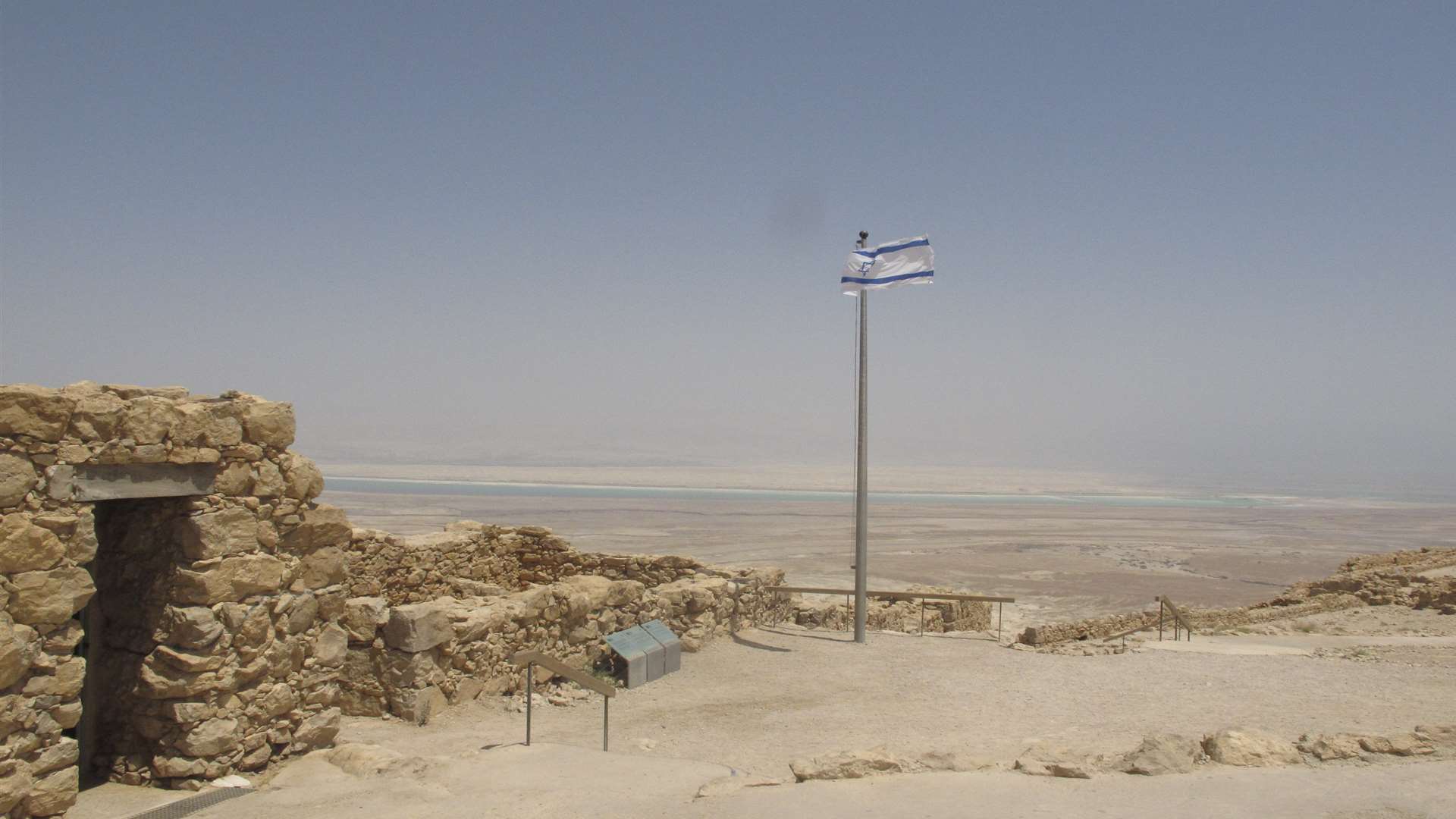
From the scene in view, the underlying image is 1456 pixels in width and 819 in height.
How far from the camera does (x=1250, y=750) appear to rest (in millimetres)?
6727

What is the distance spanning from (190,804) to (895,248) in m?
13.0

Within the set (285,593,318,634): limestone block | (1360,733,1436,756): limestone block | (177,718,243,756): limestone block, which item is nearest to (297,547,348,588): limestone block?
(285,593,318,634): limestone block

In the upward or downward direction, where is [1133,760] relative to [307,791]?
upward

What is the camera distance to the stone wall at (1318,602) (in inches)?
722

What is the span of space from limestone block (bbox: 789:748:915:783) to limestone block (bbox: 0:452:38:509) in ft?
17.8

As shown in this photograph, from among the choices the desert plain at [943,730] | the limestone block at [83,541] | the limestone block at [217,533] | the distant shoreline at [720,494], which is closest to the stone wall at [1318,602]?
the desert plain at [943,730]

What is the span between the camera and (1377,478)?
514ft

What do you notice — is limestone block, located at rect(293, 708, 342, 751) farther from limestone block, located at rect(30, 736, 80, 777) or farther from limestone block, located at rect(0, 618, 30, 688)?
limestone block, located at rect(0, 618, 30, 688)

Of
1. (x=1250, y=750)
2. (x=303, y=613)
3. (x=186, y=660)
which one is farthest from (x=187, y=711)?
(x=1250, y=750)

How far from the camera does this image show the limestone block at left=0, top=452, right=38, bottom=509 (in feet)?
19.4

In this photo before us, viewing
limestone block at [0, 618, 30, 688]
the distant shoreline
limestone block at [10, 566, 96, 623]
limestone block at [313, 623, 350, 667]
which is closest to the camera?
limestone block at [0, 618, 30, 688]

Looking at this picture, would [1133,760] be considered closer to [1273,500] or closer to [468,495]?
[468,495]

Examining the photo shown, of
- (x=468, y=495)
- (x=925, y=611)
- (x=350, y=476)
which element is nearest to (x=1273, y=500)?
(x=468, y=495)

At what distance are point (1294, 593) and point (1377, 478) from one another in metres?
164
